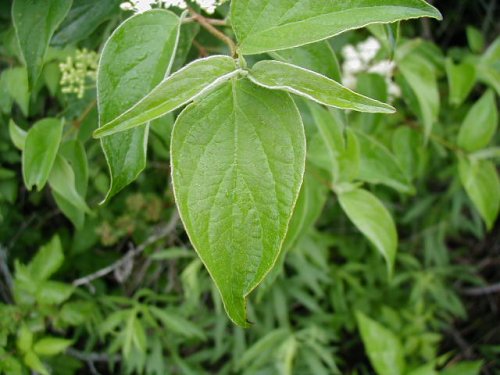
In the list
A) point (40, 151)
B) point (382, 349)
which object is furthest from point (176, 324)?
point (40, 151)

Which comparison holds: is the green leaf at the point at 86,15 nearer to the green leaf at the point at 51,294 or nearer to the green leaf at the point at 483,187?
the green leaf at the point at 51,294

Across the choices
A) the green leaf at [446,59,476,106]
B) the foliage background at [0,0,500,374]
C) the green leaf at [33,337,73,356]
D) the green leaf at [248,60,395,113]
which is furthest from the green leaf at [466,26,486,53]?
the green leaf at [33,337,73,356]

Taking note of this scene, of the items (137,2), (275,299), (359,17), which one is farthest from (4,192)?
(359,17)

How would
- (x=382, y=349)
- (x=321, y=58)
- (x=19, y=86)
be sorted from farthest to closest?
1. (x=382, y=349)
2. (x=19, y=86)
3. (x=321, y=58)

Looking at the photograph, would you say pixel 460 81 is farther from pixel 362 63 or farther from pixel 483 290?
pixel 483 290

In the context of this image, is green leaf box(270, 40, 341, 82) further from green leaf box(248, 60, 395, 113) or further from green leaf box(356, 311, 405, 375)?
green leaf box(356, 311, 405, 375)
